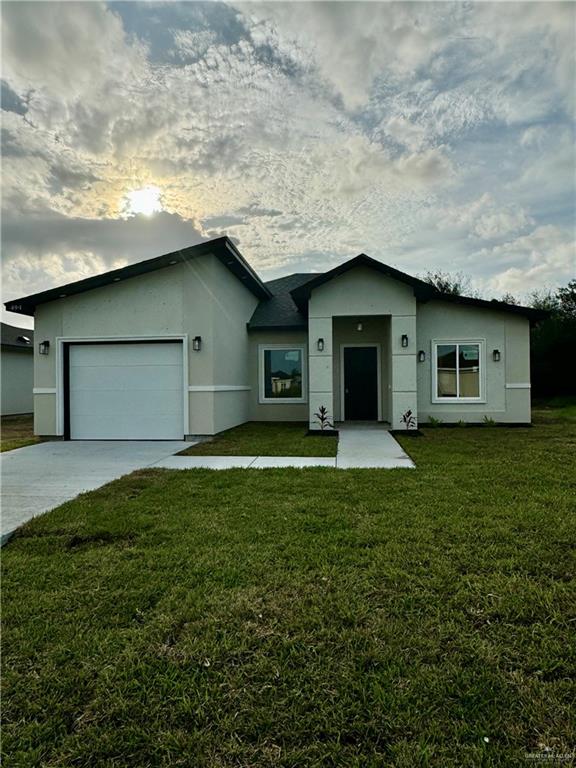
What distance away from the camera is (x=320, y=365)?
11.1 meters

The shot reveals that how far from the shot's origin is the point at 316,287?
35.9ft

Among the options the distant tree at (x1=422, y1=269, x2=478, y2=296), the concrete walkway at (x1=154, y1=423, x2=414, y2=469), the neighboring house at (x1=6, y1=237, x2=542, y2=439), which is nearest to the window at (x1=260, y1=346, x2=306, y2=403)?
the neighboring house at (x1=6, y1=237, x2=542, y2=439)

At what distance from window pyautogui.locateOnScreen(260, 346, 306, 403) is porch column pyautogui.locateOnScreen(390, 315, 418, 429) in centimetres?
370

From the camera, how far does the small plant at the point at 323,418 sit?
35.8ft

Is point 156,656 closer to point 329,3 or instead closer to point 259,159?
point 329,3

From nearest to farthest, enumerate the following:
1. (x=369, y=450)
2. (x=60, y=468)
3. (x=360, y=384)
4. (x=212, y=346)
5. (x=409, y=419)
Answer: (x=60, y=468) < (x=369, y=450) < (x=212, y=346) < (x=409, y=419) < (x=360, y=384)

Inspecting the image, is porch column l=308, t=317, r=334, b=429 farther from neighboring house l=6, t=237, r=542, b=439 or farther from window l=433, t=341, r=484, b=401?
window l=433, t=341, r=484, b=401

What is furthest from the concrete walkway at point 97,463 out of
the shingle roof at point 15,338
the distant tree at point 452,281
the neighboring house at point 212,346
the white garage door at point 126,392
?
the distant tree at point 452,281

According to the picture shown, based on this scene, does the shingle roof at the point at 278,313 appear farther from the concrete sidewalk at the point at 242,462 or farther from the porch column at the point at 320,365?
the concrete sidewalk at the point at 242,462

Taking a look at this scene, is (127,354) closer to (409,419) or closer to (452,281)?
(409,419)

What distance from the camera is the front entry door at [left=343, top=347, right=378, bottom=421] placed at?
13.5m

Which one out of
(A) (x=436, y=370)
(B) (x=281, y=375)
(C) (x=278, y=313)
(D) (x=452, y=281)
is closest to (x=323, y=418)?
(B) (x=281, y=375)

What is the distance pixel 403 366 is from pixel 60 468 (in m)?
8.35

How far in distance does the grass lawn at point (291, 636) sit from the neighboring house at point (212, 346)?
607 cm
